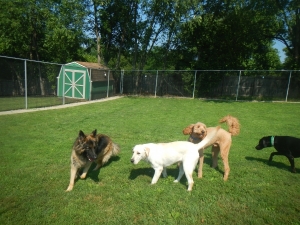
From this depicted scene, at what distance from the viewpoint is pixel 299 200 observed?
384cm

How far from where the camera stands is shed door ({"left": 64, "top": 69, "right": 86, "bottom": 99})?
18750 millimetres

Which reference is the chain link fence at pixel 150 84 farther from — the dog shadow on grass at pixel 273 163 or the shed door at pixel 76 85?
the dog shadow on grass at pixel 273 163

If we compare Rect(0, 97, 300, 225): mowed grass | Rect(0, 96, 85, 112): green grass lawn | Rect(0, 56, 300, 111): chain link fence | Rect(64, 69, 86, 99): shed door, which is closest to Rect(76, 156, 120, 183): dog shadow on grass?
Rect(0, 97, 300, 225): mowed grass

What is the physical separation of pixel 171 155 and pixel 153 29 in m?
22.7

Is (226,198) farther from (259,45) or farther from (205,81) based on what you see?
(259,45)

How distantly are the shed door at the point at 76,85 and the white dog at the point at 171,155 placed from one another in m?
15.7

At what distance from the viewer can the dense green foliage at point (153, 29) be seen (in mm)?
21750

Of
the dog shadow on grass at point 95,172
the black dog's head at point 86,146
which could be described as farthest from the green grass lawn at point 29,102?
the black dog's head at point 86,146

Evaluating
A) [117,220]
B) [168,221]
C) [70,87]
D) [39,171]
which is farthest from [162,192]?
[70,87]

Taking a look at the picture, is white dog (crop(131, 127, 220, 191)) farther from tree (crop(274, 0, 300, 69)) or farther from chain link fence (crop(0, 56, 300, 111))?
tree (crop(274, 0, 300, 69))

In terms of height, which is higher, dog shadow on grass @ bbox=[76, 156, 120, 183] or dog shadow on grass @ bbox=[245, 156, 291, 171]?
dog shadow on grass @ bbox=[245, 156, 291, 171]

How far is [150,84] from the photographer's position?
22.8 metres

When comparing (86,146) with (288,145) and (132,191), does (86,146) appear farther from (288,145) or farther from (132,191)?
(288,145)

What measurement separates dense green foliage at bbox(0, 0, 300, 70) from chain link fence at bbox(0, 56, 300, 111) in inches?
141
